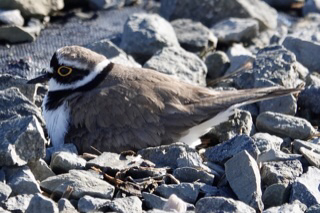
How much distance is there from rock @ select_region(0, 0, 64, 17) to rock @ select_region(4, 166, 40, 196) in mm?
3849

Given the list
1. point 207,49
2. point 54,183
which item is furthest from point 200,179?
point 207,49

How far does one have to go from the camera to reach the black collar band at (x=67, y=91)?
6.86 metres

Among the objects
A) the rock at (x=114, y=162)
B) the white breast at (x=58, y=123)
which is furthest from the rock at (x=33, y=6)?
the rock at (x=114, y=162)

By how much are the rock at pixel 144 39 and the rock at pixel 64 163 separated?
3.00 m

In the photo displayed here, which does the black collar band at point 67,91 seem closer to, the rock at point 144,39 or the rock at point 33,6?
the rock at point 144,39

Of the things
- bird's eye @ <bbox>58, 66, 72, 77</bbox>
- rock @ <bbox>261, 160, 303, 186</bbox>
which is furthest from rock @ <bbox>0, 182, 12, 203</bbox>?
bird's eye @ <bbox>58, 66, 72, 77</bbox>

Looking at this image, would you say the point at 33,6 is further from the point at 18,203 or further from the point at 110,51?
the point at 18,203

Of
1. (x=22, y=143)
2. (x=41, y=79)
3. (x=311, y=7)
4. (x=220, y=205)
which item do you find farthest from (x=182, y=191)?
(x=311, y=7)

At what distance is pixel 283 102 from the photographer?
7.51 metres

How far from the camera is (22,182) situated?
209 inches

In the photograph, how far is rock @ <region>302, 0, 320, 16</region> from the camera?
10820 mm

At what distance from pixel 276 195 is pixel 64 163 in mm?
1545

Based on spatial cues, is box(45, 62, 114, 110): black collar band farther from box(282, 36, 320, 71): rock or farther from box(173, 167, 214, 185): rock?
box(282, 36, 320, 71): rock

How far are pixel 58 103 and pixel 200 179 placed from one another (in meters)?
1.81
